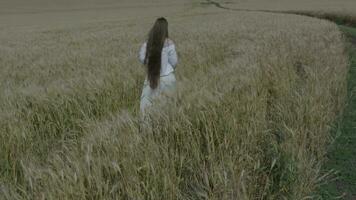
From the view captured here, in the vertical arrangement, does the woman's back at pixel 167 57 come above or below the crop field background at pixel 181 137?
above

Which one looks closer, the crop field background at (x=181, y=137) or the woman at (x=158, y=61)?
the crop field background at (x=181, y=137)

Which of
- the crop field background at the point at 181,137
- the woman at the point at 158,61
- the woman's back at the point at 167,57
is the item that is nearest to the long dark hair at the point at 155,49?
the woman at the point at 158,61

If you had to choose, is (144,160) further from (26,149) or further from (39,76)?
(39,76)

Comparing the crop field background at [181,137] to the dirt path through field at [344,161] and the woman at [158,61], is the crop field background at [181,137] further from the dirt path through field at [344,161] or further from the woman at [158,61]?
the woman at [158,61]

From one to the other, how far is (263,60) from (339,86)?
1.31 meters

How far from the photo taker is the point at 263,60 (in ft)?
24.8

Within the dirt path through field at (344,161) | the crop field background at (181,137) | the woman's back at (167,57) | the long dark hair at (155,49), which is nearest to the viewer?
the crop field background at (181,137)

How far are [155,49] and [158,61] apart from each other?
6.6 inches

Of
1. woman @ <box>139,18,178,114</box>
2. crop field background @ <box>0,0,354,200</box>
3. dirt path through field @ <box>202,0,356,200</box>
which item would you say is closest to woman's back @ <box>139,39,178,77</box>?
woman @ <box>139,18,178,114</box>

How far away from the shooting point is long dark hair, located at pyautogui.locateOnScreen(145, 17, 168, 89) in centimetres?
595

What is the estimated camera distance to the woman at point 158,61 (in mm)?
5953

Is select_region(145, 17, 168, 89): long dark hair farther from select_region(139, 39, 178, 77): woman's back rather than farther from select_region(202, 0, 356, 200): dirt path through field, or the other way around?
select_region(202, 0, 356, 200): dirt path through field

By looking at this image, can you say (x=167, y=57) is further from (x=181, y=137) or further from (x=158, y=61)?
(x=181, y=137)

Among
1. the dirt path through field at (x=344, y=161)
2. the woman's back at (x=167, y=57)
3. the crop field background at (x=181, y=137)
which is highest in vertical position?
the woman's back at (x=167, y=57)
